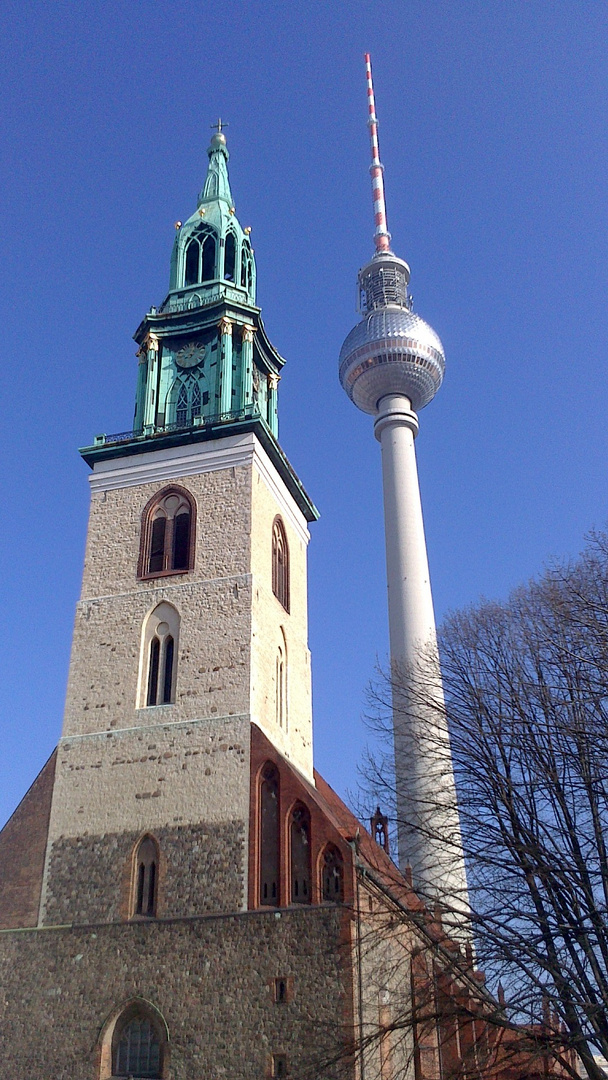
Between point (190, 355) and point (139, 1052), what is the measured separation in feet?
65.1

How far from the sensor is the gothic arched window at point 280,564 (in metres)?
27.9

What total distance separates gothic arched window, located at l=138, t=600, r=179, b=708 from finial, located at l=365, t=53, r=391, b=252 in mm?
44950

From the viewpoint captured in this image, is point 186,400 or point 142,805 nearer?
point 142,805

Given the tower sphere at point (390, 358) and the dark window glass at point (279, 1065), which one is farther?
the tower sphere at point (390, 358)

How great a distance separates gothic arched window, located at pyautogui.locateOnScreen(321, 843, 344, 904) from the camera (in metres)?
19.8

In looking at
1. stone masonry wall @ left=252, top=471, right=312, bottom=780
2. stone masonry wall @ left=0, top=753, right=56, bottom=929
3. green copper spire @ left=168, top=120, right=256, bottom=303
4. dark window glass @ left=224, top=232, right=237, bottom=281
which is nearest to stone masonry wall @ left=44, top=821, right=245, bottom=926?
stone masonry wall @ left=0, top=753, right=56, bottom=929

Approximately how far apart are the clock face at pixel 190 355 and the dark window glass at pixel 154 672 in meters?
9.84

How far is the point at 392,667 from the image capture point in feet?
65.6

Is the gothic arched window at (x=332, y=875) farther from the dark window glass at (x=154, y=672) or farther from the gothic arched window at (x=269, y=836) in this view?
the dark window glass at (x=154, y=672)

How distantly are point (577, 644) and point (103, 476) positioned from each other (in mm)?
17504

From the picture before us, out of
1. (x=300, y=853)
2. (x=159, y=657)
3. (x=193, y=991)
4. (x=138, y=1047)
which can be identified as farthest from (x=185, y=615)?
(x=138, y=1047)

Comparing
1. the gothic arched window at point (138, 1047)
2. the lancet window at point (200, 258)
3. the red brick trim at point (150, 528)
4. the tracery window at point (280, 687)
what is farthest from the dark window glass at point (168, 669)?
the lancet window at point (200, 258)

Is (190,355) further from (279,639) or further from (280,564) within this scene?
(279,639)

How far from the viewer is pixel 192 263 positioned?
33625 mm
